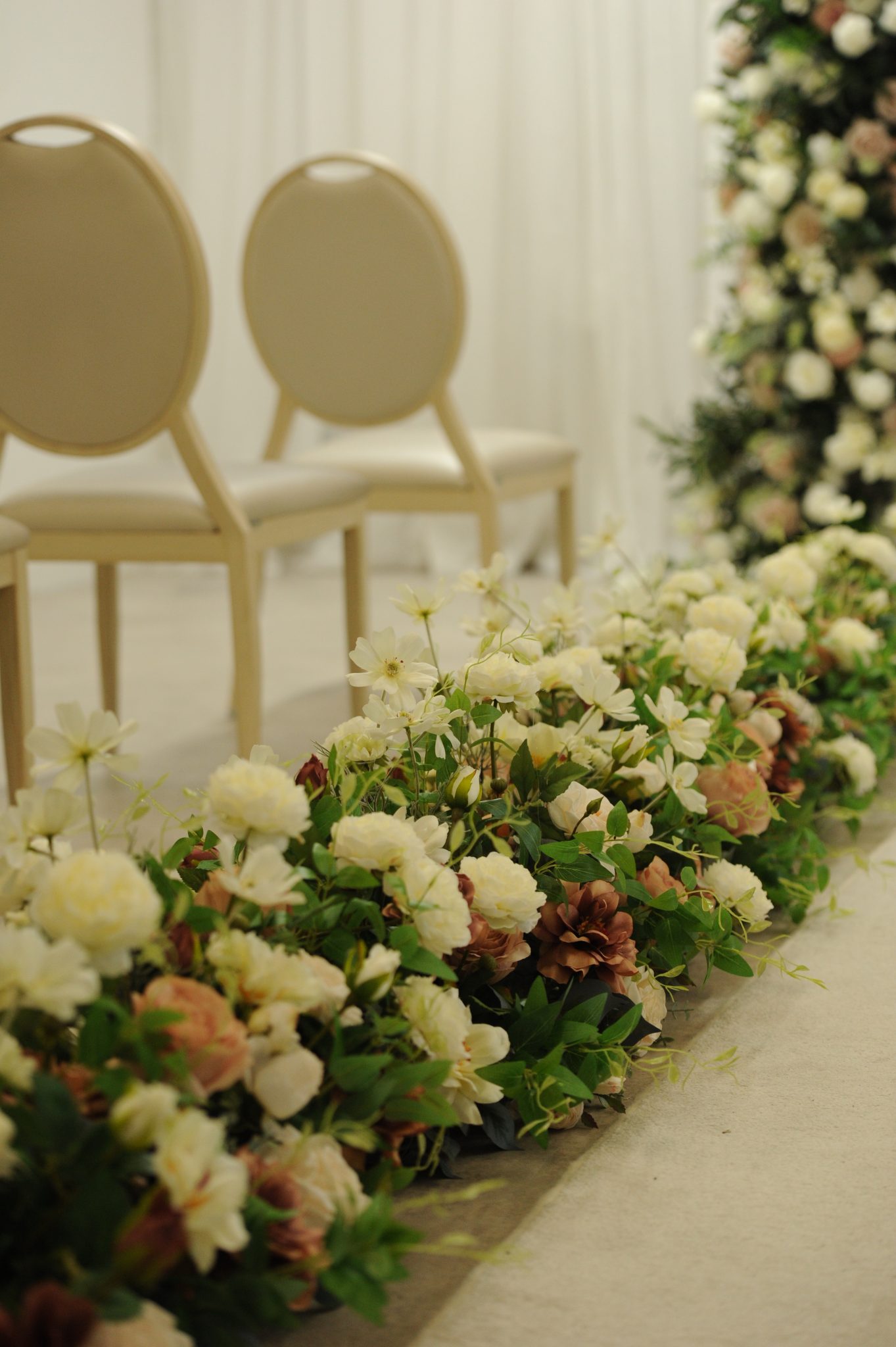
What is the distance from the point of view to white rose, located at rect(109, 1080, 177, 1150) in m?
0.70

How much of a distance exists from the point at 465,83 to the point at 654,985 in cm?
361

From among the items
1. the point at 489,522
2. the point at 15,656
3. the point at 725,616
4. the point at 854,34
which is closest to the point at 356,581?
the point at 489,522

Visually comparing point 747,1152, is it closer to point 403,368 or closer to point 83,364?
point 83,364

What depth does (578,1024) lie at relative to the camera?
1.08 m

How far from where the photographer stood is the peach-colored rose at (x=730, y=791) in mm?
1372

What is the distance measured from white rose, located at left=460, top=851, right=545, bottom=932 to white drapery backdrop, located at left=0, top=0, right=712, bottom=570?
3.26 m

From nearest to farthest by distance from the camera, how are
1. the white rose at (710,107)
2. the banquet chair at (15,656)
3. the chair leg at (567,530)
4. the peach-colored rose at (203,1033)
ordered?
the peach-colored rose at (203,1033) → the banquet chair at (15,656) → the chair leg at (567,530) → the white rose at (710,107)

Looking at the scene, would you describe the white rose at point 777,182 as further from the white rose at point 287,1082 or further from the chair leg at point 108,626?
the white rose at point 287,1082

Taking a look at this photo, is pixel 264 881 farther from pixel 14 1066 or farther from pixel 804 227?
pixel 804 227

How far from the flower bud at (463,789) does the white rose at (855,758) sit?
2.27 ft

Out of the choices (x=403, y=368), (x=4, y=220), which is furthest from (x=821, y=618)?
(x=4, y=220)

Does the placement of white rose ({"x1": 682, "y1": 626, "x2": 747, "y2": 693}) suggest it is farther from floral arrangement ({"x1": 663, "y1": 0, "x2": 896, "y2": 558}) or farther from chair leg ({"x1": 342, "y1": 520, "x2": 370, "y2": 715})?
floral arrangement ({"x1": 663, "y1": 0, "x2": 896, "y2": 558})

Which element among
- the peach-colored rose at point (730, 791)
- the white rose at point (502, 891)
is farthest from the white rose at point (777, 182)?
the white rose at point (502, 891)

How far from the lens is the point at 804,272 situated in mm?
3273
